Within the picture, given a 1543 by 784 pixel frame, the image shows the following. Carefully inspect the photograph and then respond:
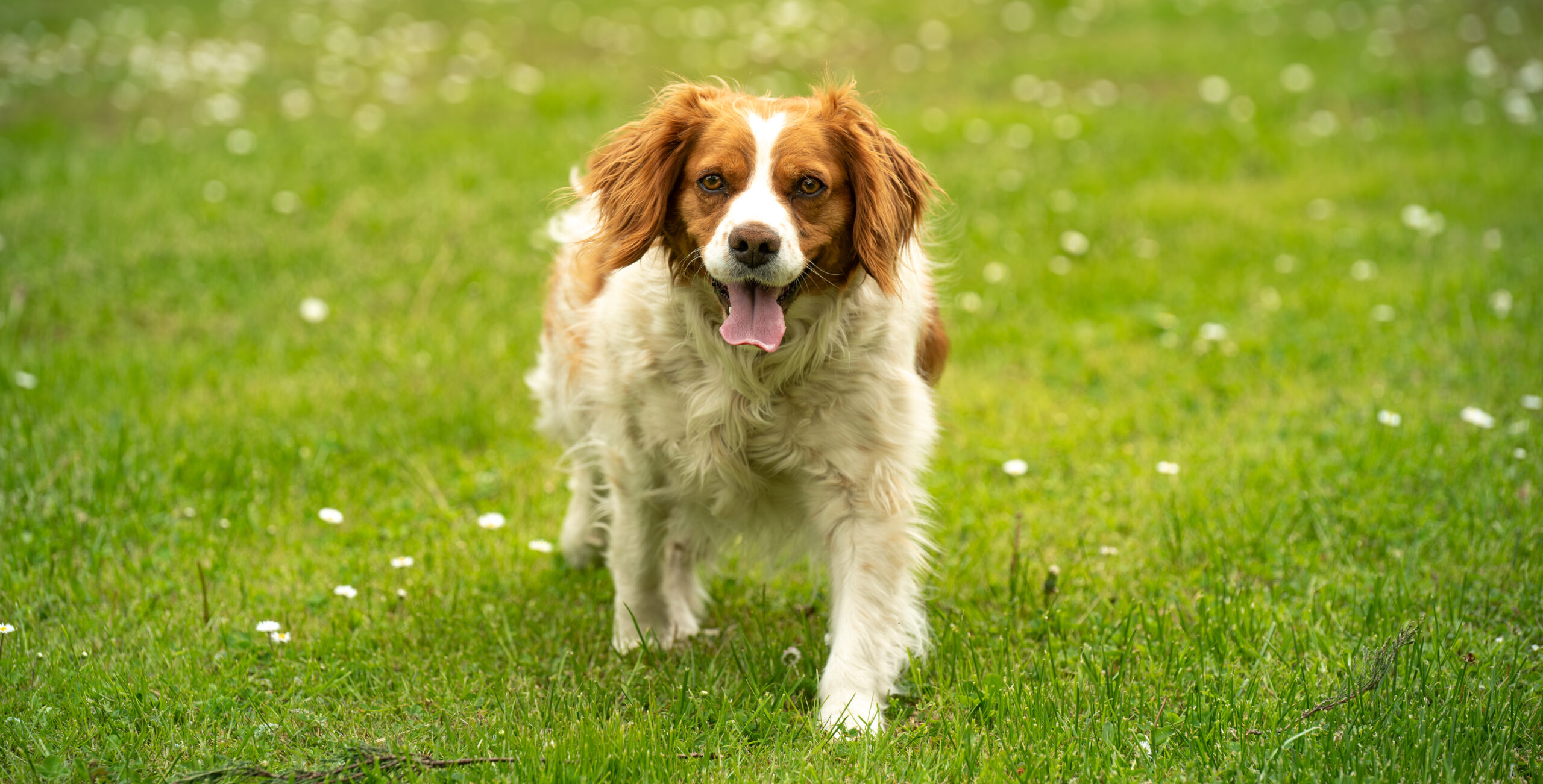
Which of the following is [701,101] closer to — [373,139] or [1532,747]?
[1532,747]

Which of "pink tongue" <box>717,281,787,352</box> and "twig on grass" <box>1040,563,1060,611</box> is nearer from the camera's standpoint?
"pink tongue" <box>717,281,787,352</box>

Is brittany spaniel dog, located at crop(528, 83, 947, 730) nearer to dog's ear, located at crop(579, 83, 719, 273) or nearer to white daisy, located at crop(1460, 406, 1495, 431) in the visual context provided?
dog's ear, located at crop(579, 83, 719, 273)

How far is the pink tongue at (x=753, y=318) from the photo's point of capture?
2.93m

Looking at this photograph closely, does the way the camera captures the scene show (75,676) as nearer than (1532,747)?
No

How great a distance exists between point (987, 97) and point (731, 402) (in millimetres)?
7054

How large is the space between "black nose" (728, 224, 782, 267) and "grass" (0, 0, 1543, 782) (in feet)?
3.56

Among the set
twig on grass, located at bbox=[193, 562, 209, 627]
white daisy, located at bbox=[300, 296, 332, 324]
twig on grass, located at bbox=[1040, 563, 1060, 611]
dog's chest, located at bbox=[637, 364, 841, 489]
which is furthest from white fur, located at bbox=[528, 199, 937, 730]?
white daisy, located at bbox=[300, 296, 332, 324]

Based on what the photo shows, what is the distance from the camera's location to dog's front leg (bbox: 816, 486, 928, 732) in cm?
309

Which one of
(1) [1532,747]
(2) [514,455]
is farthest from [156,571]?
(1) [1532,747]

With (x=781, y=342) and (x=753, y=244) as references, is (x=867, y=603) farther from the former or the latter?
(x=753, y=244)

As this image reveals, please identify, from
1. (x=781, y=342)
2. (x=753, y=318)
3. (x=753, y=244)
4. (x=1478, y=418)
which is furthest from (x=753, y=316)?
(x=1478, y=418)

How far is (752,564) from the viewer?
12.6 feet

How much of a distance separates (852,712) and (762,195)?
4.07 feet

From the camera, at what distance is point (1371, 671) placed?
9.99 feet
